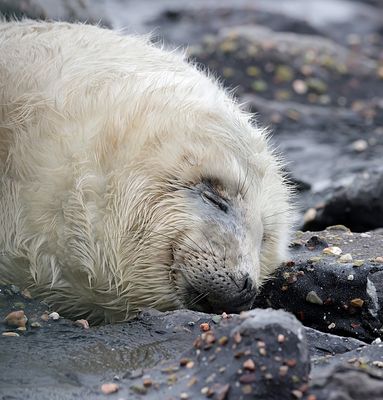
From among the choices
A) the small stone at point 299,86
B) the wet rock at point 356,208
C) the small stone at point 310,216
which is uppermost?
the wet rock at point 356,208

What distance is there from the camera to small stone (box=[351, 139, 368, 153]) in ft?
32.2

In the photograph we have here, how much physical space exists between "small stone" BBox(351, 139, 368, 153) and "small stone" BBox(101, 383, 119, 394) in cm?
649

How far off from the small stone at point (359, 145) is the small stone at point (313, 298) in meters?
4.71

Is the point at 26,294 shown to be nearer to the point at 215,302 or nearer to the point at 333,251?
the point at 215,302

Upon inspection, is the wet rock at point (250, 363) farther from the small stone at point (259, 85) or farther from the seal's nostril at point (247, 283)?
the small stone at point (259, 85)

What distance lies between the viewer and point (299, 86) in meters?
11.7

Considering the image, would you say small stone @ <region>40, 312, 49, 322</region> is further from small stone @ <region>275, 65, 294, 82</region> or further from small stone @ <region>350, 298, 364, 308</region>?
small stone @ <region>275, 65, 294, 82</region>

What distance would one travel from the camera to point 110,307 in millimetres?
4789

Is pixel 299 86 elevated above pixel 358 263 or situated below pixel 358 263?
below

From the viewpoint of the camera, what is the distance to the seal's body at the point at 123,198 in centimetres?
467

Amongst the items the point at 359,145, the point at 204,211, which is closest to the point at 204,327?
the point at 204,211

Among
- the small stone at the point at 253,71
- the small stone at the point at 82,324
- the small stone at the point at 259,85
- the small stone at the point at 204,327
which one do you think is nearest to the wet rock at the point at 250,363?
the small stone at the point at 204,327

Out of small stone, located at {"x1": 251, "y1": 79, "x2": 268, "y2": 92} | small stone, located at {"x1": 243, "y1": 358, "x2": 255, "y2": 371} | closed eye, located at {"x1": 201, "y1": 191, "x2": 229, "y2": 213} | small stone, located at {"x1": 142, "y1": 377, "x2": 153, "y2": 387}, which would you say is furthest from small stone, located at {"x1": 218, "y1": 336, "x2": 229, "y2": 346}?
small stone, located at {"x1": 251, "y1": 79, "x2": 268, "y2": 92}

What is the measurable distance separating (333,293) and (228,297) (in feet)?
2.86
